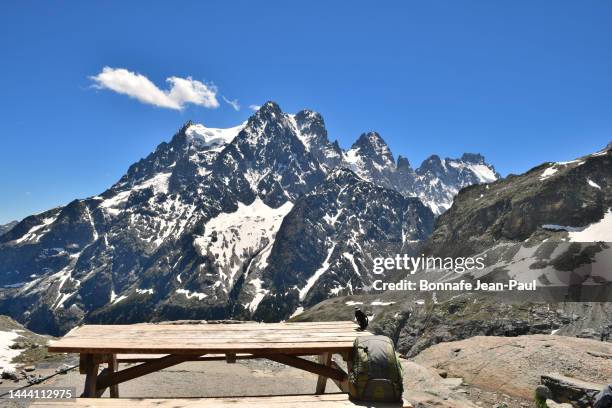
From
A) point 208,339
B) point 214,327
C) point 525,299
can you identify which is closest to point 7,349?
point 214,327

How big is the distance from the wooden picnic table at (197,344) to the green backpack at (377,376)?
1.06 m

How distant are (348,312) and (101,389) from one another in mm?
184893

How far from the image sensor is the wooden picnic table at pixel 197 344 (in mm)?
8414

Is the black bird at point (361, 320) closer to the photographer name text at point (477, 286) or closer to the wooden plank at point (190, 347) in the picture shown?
the wooden plank at point (190, 347)

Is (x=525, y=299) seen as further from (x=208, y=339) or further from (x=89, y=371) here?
(x=89, y=371)

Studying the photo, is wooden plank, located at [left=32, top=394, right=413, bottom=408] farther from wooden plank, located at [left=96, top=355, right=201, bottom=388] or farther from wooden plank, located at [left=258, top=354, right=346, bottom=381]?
wooden plank, located at [left=258, top=354, right=346, bottom=381]

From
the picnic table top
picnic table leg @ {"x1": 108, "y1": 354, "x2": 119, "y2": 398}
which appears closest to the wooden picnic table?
the picnic table top

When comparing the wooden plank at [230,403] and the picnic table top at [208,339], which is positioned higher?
the picnic table top at [208,339]

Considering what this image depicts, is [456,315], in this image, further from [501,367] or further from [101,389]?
[101,389]

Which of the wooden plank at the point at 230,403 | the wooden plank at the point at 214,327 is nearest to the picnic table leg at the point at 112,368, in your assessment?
the wooden plank at the point at 214,327

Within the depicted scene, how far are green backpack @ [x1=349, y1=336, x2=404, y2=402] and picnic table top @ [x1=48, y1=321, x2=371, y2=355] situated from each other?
105cm

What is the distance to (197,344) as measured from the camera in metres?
8.57

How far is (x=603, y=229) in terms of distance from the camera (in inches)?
7357

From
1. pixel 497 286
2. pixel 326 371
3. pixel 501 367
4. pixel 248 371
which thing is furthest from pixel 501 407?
pixel 497 286
